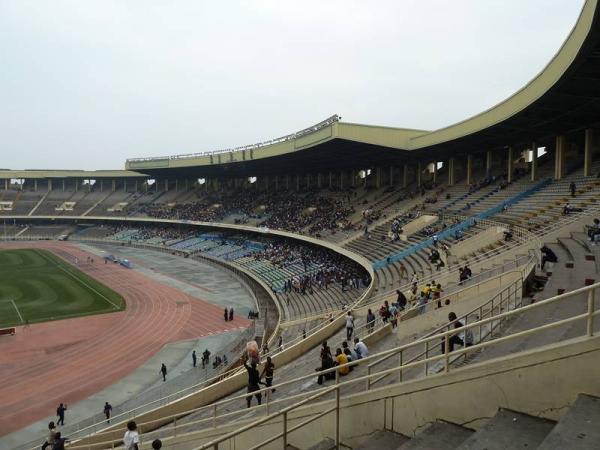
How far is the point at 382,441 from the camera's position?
5855mm

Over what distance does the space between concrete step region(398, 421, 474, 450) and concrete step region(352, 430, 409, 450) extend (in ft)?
1.60

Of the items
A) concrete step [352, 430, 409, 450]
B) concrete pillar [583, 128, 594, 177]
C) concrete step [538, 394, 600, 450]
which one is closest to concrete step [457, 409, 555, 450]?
concrete step [538, 394, 600, 450]

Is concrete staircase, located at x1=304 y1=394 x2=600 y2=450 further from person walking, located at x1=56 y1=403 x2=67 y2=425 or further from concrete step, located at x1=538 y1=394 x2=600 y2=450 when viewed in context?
person walking, located at x1=56 y1=403 x2=67 y2=425

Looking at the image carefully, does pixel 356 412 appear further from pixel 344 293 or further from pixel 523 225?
pixel 344 293

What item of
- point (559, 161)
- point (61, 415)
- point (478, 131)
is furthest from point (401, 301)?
point (559, 161)

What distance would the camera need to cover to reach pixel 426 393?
5.84m

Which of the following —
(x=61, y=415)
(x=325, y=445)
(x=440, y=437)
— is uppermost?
(x=440, y=437)

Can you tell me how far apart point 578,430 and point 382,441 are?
2409 millimetres

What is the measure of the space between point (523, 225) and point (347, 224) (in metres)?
20.0

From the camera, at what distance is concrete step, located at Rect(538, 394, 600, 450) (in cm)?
407

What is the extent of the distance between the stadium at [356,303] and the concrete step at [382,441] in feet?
0.11

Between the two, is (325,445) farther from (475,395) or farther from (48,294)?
(48,294)

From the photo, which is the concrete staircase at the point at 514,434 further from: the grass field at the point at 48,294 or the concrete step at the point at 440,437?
the grass field at the point at 48,294

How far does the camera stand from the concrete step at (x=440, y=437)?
519 cm
